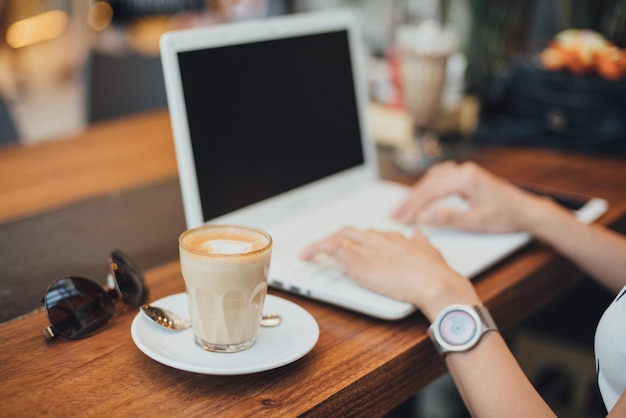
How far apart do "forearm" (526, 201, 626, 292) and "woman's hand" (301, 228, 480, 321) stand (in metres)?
0.26

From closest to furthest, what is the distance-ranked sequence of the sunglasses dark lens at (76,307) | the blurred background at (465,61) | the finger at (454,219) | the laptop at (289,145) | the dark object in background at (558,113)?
the sunglasses dark lens at (76,307) → the laptop at (289,145) → the finger at (454,219) → the dark object in background at (558,113) → the blurred background at (465,61)

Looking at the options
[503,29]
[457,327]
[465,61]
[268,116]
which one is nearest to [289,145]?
[268,116]

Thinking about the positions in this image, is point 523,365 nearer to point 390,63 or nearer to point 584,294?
point 584,294

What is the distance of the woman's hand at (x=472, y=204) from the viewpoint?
1122 mm

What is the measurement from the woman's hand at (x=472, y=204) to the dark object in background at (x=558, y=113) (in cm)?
63

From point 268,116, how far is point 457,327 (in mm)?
486

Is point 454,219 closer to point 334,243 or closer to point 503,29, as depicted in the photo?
point 334,243

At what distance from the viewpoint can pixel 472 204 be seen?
116 cm

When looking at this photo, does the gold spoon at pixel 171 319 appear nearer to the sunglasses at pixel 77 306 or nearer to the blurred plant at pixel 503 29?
the sunglasses at pixel 77 306

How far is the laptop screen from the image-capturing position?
999 millimetres

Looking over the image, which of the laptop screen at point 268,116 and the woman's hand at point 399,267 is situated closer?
the woman's hand at point 399,267

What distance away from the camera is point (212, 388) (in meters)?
0.72

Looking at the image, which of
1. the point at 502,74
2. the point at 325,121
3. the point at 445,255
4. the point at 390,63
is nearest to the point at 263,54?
the point at 325,121

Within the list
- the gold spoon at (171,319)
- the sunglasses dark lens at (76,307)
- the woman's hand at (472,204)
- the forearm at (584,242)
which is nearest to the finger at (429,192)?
the woman's hand at (472,204)
